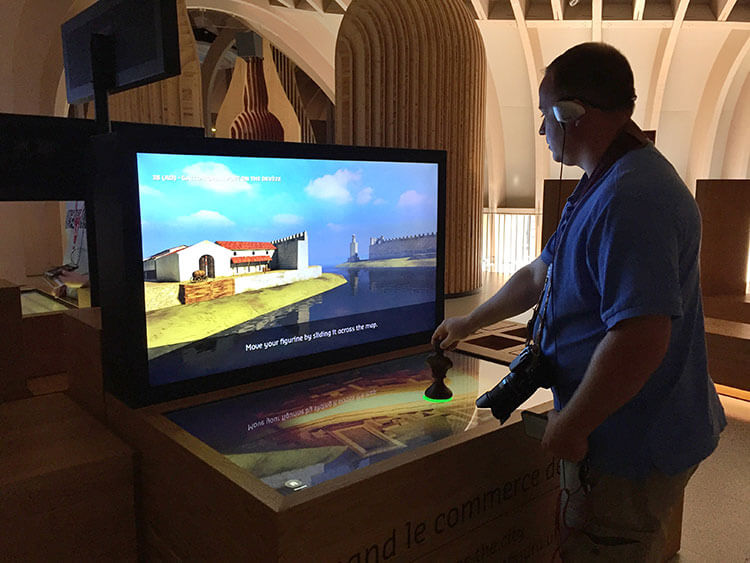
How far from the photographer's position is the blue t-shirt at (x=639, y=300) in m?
1.26

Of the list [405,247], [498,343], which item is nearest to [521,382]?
[405,247]

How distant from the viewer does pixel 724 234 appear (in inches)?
184

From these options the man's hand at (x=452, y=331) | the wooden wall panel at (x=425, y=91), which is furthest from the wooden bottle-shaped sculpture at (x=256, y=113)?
the man's hand at (x=452, y=331)

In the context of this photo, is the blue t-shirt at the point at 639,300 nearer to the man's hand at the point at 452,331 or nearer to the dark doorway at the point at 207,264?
the man's hand at the point at 452,331

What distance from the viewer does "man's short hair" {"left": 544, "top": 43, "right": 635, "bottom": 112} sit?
1.38 meters

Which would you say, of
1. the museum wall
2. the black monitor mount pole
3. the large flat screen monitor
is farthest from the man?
the museum wall

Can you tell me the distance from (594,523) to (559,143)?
937 mm

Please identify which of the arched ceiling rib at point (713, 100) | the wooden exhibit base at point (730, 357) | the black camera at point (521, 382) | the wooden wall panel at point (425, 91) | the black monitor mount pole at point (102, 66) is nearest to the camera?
the black camera at point (521, 382)

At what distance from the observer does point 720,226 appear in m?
4.68

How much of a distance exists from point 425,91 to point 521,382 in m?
2.78

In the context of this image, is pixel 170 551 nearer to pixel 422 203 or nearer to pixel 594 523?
pixel 594 523

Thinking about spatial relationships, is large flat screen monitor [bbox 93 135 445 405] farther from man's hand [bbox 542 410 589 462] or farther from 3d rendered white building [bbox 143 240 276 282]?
man's hand [bbox 542 410 589 462]

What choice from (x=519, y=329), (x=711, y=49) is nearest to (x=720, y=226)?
(x=519, y=329)

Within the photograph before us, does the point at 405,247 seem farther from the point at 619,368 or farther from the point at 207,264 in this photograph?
the point at 619,368
